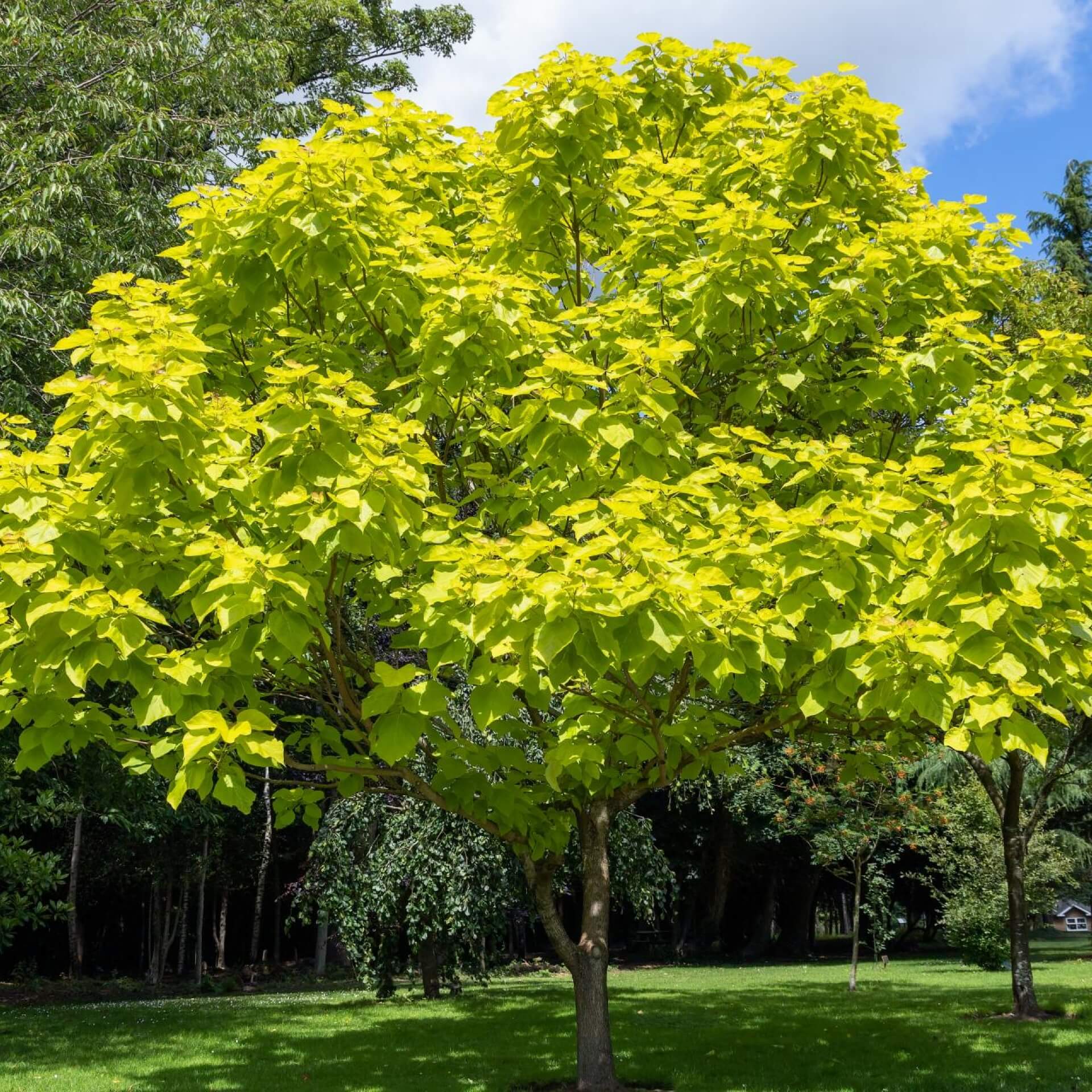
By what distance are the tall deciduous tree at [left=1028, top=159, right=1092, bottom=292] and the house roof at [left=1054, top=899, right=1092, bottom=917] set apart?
35163 millimetres

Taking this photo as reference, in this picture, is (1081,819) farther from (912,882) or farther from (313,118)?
(313,118)

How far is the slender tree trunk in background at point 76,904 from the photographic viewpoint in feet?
65.0

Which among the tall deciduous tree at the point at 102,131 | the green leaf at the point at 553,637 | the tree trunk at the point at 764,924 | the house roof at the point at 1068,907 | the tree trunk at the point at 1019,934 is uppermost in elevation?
the tall deciduous tree at the point at 102,131

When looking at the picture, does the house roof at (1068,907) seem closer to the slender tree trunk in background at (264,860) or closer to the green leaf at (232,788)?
the slender tree trunk in background at (264,860)

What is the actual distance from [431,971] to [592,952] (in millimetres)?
10143

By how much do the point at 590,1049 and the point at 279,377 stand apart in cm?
548

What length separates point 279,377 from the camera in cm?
496

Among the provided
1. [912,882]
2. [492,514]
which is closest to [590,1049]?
[492,514]

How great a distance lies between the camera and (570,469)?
236 inches

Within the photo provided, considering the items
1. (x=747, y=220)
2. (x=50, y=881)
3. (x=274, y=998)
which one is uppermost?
(x=747, y=220)

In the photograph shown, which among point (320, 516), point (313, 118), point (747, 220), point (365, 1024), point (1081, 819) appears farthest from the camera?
point (1081, 819)

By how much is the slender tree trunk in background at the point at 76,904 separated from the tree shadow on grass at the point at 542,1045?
2780 mm

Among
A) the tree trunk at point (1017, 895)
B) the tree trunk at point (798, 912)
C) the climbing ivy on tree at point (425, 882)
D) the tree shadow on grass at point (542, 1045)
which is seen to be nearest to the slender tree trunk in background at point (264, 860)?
the tree shadow on grass at point (542, 1045)

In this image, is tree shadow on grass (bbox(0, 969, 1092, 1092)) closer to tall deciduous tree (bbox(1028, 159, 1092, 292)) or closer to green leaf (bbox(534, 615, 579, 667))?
green leaf (bbox(534, 615, 579, 667))
